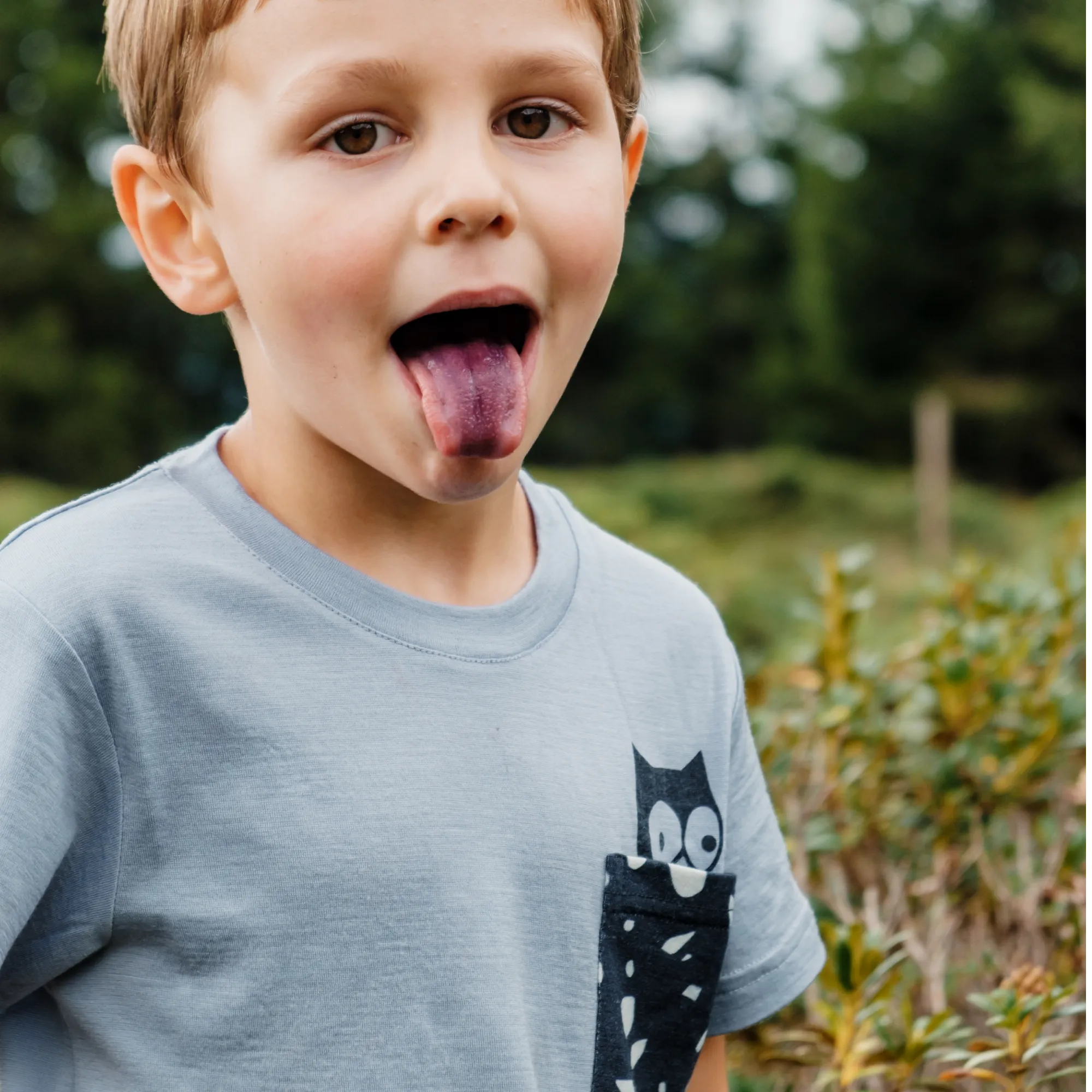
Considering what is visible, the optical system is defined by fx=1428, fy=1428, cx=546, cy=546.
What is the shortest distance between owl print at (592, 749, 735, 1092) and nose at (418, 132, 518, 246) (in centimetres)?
55

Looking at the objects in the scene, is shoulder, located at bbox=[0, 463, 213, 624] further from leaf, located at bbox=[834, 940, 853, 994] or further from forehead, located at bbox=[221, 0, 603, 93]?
leaf, located at bbox=[834, 940, 853, 994]

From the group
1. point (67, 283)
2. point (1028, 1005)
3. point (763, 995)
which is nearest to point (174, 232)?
point (763, 995)

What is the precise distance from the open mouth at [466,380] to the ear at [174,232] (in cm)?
21

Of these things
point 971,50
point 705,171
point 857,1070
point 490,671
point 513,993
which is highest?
point 705,171

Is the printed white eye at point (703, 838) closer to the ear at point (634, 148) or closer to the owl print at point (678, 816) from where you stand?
the owl print at point (678, 816)

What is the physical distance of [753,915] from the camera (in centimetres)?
158

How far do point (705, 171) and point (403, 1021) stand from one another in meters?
27.2

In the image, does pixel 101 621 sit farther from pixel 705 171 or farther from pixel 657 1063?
pixel 705 171

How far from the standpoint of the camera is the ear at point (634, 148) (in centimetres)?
151

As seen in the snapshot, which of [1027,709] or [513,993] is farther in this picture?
[1027,709]

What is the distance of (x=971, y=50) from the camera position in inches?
782

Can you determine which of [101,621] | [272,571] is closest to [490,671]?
[272,571]

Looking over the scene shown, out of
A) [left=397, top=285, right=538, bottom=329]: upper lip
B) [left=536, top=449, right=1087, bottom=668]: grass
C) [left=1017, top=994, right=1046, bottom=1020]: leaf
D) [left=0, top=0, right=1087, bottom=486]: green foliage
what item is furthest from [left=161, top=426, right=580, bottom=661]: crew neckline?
[left=0, top=0, right=1087, bottom=486]: green foliage

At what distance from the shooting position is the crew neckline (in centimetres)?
130
